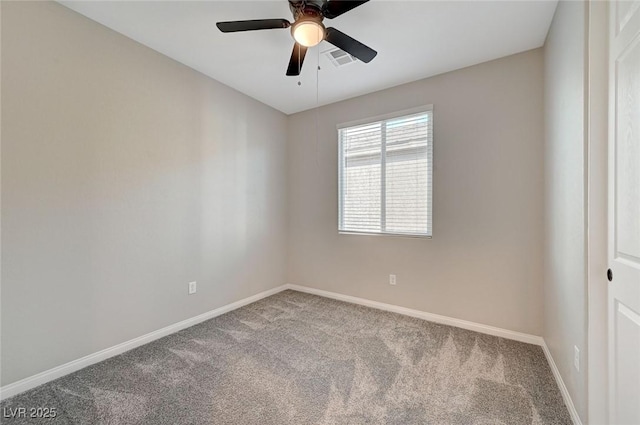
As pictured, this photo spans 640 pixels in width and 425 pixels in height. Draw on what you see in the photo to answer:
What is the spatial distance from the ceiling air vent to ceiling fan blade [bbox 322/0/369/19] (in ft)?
2.52

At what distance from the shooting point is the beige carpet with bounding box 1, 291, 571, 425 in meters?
1.53

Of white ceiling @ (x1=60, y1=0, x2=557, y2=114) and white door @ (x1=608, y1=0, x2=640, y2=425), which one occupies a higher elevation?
white ceiling @ (x1=60, y1=0, x2=557, y2=114)

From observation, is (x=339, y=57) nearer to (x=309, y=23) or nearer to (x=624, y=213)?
(x=309, y=23)

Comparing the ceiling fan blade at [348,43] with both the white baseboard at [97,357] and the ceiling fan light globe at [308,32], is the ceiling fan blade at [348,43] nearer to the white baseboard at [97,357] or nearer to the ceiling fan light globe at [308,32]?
the ceiling fan light globe at [308,32]

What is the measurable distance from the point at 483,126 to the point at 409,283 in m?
1.80

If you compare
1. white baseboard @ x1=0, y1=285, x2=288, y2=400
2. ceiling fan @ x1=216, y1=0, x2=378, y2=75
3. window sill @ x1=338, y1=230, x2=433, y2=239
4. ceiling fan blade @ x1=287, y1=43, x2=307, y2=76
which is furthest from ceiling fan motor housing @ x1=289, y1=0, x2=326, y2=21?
white baseboard @ x1=0, y1=285, x2=288, y2=400

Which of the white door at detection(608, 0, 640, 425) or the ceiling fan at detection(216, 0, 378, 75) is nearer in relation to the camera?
the white door at detection(608, 0, 640, 425)

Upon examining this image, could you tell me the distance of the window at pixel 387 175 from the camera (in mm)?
2914

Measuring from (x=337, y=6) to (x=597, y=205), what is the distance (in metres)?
1.77

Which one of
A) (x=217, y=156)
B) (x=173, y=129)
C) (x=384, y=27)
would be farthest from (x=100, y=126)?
(x=384, y=27)

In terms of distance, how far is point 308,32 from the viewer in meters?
1.69

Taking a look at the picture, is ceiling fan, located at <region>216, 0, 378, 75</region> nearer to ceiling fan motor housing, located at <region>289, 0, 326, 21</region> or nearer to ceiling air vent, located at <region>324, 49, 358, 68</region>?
ceiling fan motor housing, located at <region>289, 0, 326, 21</region>

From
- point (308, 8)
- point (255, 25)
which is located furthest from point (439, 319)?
point (255, 25)

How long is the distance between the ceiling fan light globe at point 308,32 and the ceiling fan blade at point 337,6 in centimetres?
8
